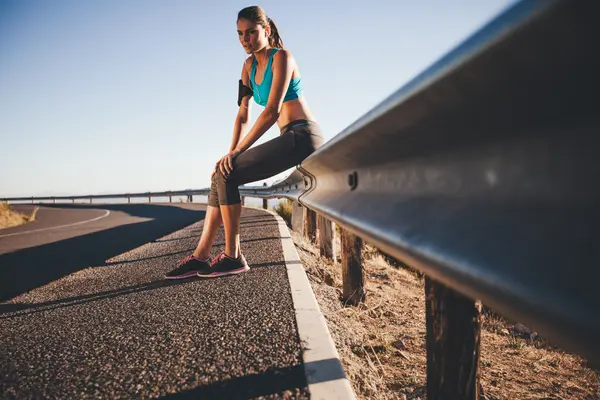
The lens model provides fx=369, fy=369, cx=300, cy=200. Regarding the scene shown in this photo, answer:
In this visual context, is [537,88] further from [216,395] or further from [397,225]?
[216,395]

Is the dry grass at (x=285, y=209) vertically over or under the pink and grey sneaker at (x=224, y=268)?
under

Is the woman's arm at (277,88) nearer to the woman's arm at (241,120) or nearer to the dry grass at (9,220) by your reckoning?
the woman's arm at (241,120)

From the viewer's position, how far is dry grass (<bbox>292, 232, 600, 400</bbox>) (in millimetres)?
2156

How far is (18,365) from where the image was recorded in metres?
1.87

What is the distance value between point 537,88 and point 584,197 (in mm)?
183

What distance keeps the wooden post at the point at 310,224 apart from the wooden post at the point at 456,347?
593 centimetres

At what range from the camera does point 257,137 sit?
3.22 meters

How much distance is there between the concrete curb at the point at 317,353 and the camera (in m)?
1.42

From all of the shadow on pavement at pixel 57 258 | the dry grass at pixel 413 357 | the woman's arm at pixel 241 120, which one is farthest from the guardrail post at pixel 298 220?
the woman's arm at pixel 241 120

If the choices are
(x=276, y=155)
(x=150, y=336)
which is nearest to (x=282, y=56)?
(x=276, y=155)

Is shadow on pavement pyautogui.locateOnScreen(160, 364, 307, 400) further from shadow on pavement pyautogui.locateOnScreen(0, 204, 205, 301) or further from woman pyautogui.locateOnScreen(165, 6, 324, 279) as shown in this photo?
shadow on pavement pyautogui.locateOnScreen(0, 204, 205, 301)

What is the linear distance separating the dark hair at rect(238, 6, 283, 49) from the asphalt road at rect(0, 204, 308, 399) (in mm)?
2201

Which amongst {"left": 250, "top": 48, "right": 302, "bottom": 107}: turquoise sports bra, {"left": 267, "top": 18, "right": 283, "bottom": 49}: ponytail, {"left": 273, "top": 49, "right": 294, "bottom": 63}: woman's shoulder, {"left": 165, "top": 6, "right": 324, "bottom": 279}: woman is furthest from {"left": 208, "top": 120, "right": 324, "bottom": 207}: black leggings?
{"left": 267, "top": 18, "right": 283, "bottom": 49}: ponytail

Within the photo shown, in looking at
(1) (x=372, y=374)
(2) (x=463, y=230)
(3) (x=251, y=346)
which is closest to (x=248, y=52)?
(3) (x=251, y=346)
